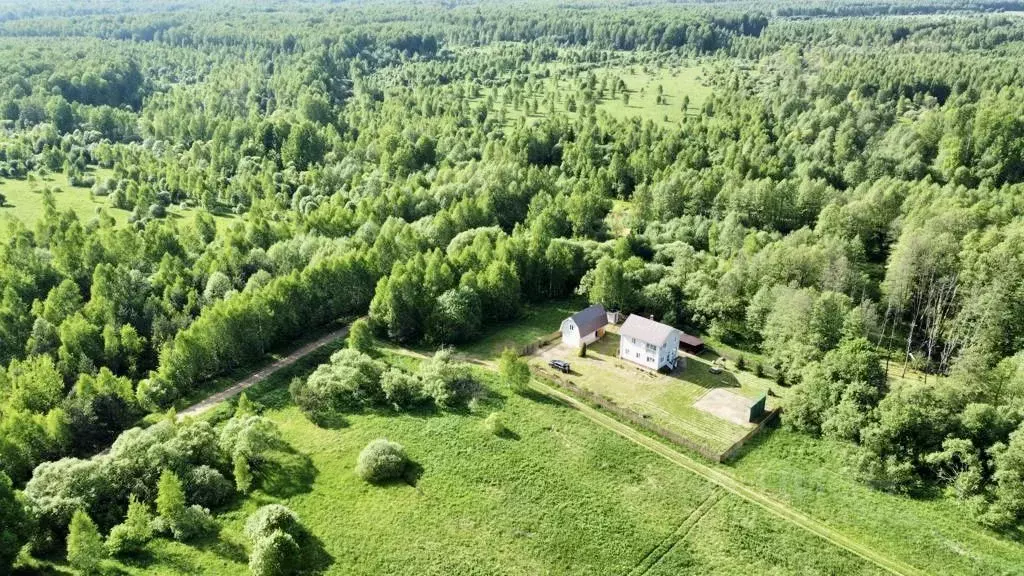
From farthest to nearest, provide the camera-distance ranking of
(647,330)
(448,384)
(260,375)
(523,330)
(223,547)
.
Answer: (523,330)
(260,375)
(647,330)
(448,384)
(223,547)

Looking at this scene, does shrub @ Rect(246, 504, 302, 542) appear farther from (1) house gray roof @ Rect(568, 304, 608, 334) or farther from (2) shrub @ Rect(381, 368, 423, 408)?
(1) house gray roof @ Rect(568, 304, 608, 334)

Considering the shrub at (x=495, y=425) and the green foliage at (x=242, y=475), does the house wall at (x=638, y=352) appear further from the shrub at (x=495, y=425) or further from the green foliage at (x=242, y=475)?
the green foliage at (x=242, y=475)

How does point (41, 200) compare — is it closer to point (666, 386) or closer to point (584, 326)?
point (584, 326)

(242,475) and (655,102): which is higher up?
(655,102)

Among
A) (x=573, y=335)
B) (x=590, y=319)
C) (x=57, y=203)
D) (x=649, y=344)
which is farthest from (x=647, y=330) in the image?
(x=57, y=203)

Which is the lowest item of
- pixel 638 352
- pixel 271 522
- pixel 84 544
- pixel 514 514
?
pixel 514 514

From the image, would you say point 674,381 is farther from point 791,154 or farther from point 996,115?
point 996,115

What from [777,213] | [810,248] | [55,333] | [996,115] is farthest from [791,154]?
[55,333]
